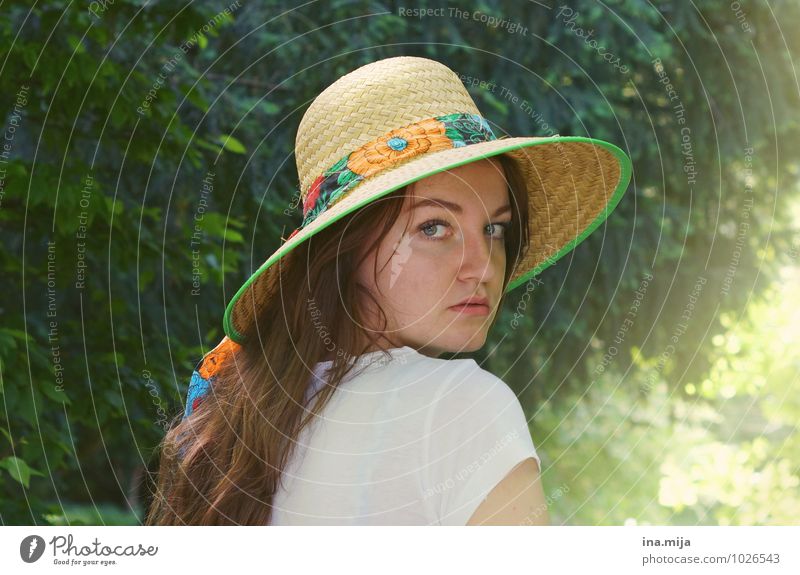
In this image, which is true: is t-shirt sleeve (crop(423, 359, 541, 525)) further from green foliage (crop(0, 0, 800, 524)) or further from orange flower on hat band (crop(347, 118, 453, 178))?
green foliage (crop(0, 0, 800, 524))

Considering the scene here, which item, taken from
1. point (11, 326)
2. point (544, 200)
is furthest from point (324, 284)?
point (11, 326)

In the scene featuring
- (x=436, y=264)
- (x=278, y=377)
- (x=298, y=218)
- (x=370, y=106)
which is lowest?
(x=298, y=218)

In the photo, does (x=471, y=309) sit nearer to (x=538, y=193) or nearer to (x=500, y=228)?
(x=500, y=228)

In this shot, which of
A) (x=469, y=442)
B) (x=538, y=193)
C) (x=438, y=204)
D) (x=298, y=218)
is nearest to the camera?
(x=469, y=442)

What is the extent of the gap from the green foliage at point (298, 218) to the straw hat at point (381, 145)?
1.66 ft

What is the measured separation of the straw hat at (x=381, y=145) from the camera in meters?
0.96

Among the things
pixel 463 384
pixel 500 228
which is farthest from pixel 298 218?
pixel 463 384

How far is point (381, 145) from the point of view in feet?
3.30

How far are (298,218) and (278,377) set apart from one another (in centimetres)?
167

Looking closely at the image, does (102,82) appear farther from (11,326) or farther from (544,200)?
(544,200)

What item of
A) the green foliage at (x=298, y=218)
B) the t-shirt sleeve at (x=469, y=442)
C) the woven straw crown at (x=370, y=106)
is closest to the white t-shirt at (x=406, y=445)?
the t-shirt sleeve at (x=469, y=442)

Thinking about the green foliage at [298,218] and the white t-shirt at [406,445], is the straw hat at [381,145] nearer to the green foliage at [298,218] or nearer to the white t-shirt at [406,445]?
the white t-shirt at [406,445]

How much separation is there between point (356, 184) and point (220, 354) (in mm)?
295

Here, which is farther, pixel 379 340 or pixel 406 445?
pixel 379 340
